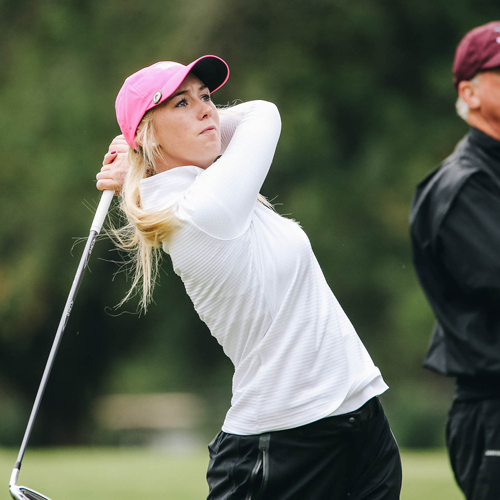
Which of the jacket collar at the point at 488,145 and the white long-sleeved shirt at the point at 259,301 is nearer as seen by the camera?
the white long-sleeved shirt at the point at 259,301

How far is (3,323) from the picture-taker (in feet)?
48.5

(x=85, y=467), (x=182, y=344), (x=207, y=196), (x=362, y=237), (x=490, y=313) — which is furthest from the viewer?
(x=182, y=344)

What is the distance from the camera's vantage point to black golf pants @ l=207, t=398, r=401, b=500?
227 cm

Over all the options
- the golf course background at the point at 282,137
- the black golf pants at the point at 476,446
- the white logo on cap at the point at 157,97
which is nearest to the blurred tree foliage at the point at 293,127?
the golf course background at the point at 282,137

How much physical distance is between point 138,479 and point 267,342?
5.03 metres

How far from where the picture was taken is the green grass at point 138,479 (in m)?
6.15

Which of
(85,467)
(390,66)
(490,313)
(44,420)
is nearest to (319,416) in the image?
(490,313)

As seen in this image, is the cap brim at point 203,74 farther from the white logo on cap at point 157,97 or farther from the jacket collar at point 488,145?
the jacket collar at point 488,145

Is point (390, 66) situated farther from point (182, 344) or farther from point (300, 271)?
point (300, 271)

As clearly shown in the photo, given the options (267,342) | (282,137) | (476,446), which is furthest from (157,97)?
(282,137)

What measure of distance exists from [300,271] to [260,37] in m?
11.9

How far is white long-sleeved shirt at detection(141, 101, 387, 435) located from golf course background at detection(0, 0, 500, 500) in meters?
10.4

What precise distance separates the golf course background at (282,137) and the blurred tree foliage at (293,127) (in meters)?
0.02

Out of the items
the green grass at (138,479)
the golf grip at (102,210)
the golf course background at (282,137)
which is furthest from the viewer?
the golf course background at (282,137)
